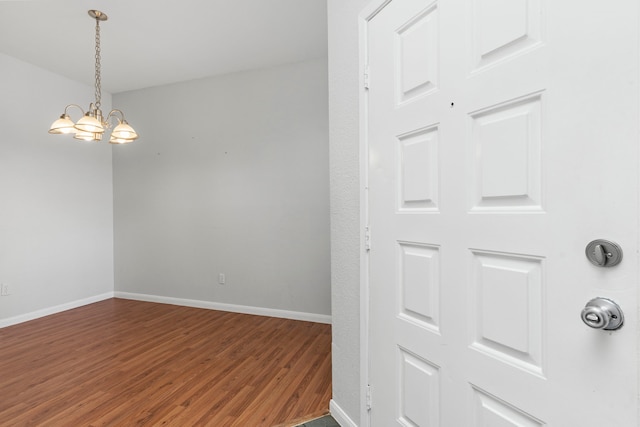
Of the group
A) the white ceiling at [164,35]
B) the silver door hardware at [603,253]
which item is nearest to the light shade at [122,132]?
the white ceiling at [164,35]

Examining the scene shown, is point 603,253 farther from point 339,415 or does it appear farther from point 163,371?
point 163,371

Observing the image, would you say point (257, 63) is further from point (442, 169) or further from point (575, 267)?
point (575, 267)

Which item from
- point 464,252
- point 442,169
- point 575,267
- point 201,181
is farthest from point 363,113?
point 201,181

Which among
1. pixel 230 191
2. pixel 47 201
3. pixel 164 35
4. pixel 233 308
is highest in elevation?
pixel 164 35

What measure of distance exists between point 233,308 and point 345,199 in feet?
9.69

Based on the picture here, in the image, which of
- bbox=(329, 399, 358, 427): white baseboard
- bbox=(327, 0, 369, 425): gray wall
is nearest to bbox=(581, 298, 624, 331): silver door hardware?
bbox=(327, 0, 369, 425): gray wall

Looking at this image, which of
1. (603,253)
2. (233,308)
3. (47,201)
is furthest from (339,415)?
(47,201)

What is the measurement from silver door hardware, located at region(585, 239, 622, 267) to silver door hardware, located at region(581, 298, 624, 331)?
0.08m

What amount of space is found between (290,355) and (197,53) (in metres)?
3.41

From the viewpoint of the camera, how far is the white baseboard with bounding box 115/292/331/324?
3682 millimetres

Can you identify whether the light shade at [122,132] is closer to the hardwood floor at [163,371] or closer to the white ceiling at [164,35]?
the white ceiling at [164,35]

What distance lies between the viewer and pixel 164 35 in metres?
3.20

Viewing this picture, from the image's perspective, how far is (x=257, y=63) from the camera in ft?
12.4

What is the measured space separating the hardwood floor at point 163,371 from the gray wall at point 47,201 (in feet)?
1.65
